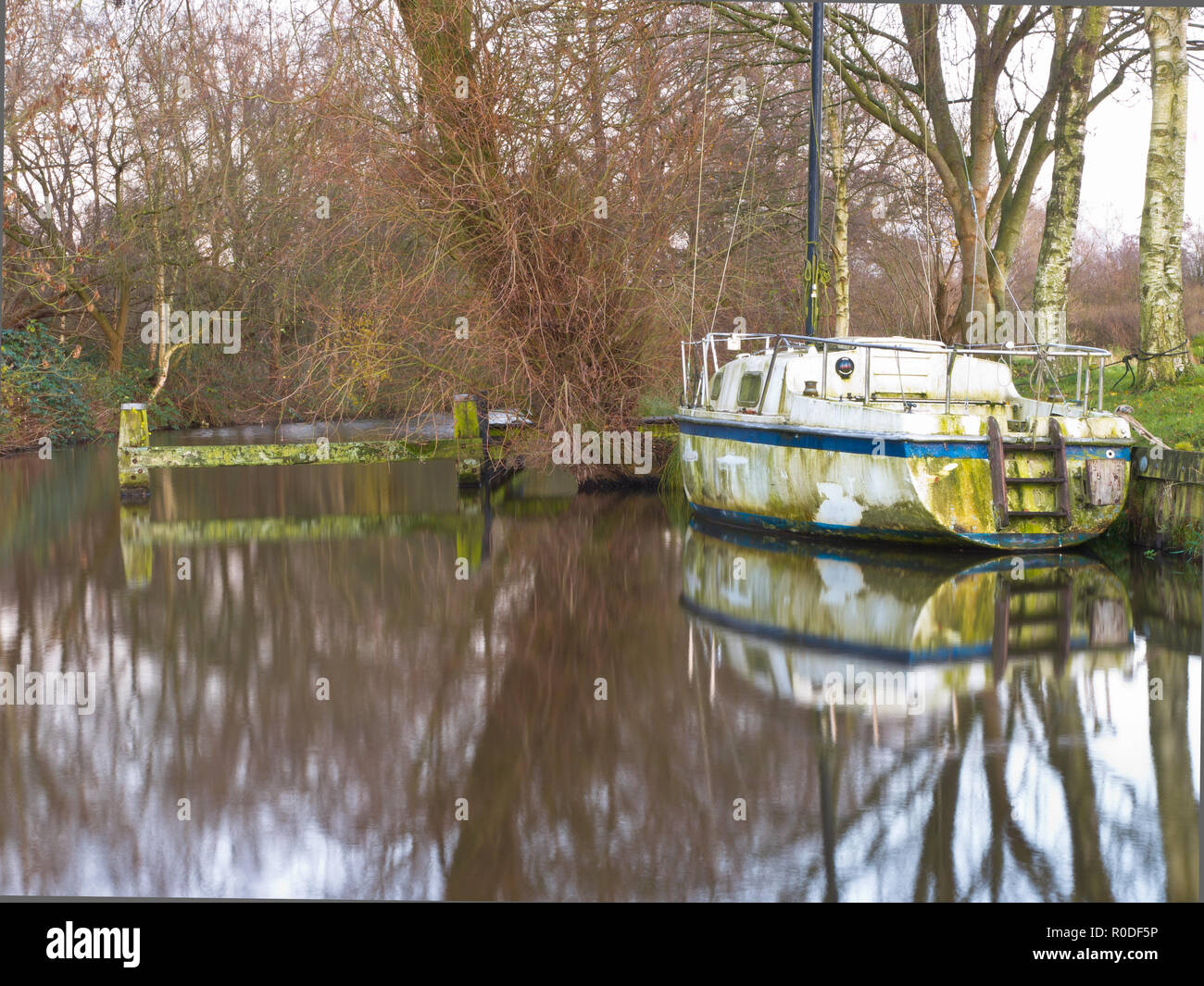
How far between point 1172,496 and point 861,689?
567 cm

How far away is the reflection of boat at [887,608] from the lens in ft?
24.6

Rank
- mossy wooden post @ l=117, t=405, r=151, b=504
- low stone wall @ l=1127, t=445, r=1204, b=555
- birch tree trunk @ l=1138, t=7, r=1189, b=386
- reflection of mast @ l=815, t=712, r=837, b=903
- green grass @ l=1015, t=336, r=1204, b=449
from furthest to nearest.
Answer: mossy wooden post @ l=117, t=405, r=151, b=504
birch tree trunk @ l=1138, t=7, r=1189, b=386
green grass @ l=1015, t=336, r=1204, b=449
low stone wall @ l=1127, t=445, r=1204, b=555
reflection of mast @ l=815, t=712, r=837, b=903

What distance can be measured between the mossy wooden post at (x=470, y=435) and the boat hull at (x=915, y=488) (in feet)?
17.3

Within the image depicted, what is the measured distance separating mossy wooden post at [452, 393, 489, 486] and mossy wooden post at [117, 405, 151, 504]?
392cm

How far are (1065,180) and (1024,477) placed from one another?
7.50m

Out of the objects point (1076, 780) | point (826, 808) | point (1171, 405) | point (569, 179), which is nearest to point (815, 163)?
point (569, 179)

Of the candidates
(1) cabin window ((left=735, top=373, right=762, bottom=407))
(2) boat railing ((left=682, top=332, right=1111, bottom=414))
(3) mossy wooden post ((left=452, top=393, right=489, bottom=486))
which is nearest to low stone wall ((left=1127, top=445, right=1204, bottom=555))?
(2) boat railing ((left=682, top=332, right=1111, bottom=414))

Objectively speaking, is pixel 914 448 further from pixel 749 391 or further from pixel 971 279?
pixel 971 279

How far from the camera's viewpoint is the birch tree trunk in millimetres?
14375

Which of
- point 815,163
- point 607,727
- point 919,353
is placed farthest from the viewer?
point 815,163

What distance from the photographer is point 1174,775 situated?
17.5 feet

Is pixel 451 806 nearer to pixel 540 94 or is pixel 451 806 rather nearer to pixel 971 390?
pixel 971 390

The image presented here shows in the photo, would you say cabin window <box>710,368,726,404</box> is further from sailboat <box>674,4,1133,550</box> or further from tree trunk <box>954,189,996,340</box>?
tree trunk <box>954,189,996,340</box>

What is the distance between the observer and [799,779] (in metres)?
5.21
